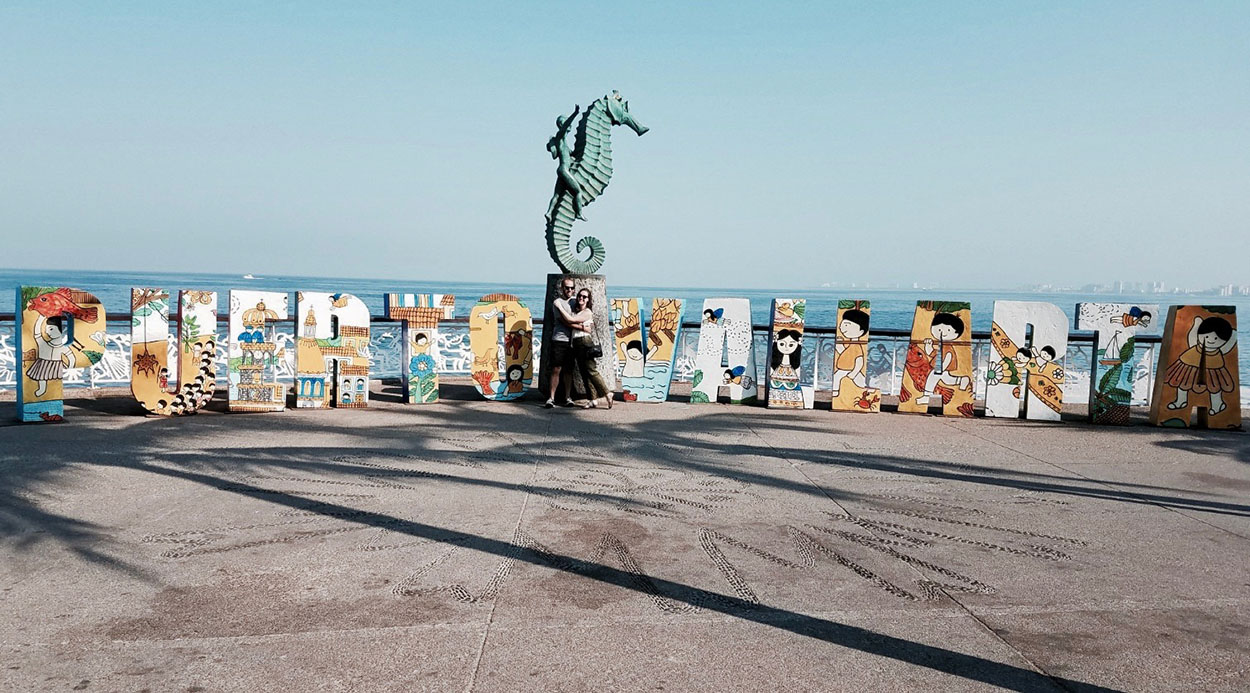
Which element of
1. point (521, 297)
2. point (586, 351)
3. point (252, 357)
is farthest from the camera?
point (521, 297)

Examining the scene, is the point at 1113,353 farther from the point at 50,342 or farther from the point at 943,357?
the point at 50,342

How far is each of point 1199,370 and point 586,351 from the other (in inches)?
303

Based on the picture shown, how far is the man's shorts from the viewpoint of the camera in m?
10.7

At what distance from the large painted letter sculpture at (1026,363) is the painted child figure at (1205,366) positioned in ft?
4.26

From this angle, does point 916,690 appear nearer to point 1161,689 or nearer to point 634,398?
point 1161,689

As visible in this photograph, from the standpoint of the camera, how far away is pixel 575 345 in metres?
10.7

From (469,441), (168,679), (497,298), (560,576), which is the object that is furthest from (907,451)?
(168,679)

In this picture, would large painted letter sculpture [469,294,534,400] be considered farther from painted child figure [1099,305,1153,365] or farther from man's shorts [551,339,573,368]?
painted child figure [1099,305,1153,365]

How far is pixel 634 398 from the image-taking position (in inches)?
448

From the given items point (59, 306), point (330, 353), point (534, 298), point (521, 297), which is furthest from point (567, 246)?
point (534, 298)

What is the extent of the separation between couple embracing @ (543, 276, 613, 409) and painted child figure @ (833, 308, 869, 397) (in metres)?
3.12

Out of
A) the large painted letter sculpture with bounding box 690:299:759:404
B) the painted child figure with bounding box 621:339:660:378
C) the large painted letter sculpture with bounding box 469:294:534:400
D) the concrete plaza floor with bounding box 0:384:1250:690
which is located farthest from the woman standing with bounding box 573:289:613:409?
the concrete plaza floor with bounding box 0:384:1250:690

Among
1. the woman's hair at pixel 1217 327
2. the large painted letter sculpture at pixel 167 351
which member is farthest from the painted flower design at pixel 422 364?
the woman's hair at pixel 1217 327

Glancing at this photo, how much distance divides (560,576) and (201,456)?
4493 mm
